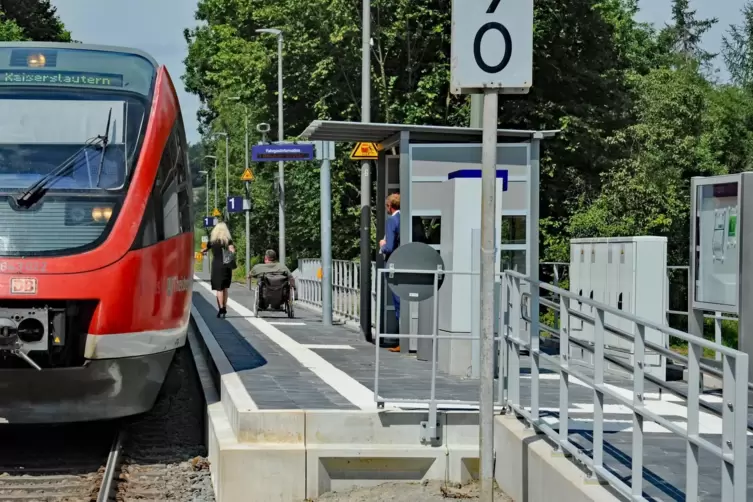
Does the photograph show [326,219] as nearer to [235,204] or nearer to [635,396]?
[635,396]

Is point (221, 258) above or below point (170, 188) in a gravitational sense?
below

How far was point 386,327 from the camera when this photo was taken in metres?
14.2

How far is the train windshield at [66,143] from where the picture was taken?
8516 millimetres

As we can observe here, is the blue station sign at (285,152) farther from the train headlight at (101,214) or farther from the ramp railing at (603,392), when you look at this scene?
the train headlight at (101,214)

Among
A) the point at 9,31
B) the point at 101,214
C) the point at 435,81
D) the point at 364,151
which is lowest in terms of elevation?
the point at 101,214

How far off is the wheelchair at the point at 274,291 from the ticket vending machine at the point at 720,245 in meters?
11.1

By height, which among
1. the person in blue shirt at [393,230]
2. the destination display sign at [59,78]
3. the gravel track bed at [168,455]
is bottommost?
the gravel track bed at [168,455]

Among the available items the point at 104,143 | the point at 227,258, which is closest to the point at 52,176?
the point at 104,143

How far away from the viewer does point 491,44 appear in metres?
5.89

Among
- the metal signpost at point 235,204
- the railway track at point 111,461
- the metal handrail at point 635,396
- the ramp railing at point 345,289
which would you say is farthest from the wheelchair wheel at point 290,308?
the metal signpost at point 235,204

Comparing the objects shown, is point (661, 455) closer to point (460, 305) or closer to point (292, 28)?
point (460, 305)

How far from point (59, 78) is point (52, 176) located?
1082mm

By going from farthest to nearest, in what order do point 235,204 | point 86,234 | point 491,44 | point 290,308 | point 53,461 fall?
1. point 235,204
2. point 290,308
3. point 53,461
4. point 86,234
5. point 491,44

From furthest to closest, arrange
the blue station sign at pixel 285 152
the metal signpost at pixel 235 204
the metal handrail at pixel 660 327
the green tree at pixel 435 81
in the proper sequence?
1. the metal signpost at pixel 235 204
2. the green tree at pixel 435 81
3. the blue station sign at pixel 285 152
4. the metal handrail at pixel 660 327
